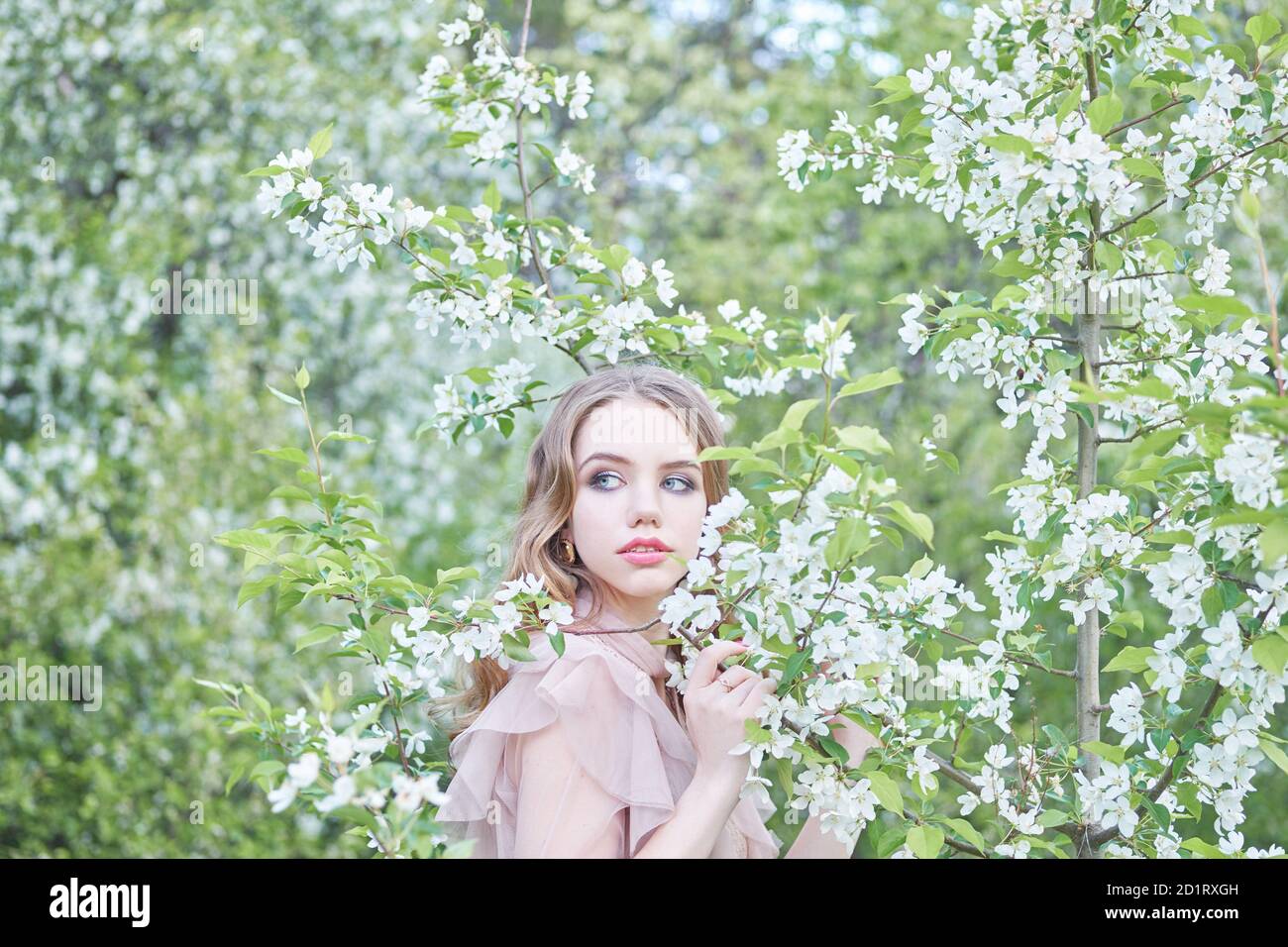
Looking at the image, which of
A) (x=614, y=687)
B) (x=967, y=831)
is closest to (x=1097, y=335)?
(x=967, y=831)

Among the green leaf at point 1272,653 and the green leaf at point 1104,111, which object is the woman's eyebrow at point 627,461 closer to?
the green leaf at point 1104,111

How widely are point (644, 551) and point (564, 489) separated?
0.65 feet

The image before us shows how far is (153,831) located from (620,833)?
3961 mm

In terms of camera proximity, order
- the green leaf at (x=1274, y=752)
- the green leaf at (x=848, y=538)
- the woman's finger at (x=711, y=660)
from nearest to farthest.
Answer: the green leaf at (x=848, y=538) < the green leaf at (x=1274, y=752) < the woman's finger at (x=711, y=660)

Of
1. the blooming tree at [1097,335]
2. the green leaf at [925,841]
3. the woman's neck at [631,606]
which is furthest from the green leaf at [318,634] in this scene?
the blooming tree at [1097,335]

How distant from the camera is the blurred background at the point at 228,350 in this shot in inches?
204

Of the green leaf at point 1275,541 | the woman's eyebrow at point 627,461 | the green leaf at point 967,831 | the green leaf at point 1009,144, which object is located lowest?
the green leaf at point 967,831

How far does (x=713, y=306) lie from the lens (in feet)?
20.7

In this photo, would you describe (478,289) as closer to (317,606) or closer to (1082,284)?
(1082,284)

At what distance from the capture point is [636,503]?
6.38 feet

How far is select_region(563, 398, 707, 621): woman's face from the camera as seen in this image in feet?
6.36

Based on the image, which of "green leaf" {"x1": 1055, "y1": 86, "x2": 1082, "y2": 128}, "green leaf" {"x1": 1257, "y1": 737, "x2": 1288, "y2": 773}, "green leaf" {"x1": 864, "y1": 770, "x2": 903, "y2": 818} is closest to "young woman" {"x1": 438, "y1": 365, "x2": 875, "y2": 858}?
"green leaf" {"x1": 864, "y1": 770, "x2": 903, "y2": 818}
